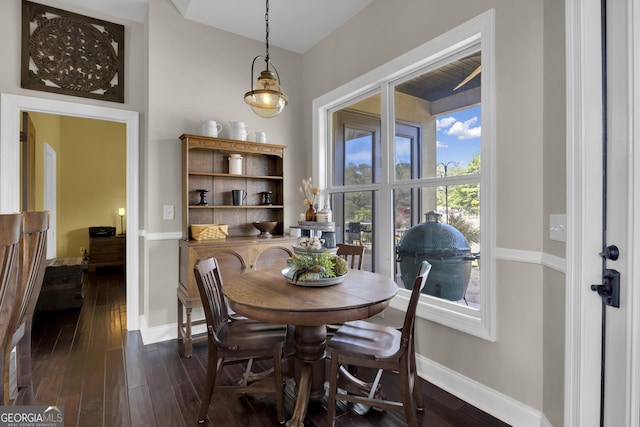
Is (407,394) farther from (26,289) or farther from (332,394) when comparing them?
(26,289)

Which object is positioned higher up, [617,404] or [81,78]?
[81,78]

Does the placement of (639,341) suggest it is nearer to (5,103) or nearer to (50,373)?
(50,373)

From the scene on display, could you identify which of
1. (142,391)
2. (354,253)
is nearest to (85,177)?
(142,391)

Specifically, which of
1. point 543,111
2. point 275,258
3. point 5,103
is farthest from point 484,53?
point 5,103

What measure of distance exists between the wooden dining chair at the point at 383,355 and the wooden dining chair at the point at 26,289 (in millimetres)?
1560

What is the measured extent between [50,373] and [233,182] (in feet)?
7.33

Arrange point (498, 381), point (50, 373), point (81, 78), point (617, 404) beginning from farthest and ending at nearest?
point (81, 78) → point (50, 373) → point (498, 381) → point (617, 404)

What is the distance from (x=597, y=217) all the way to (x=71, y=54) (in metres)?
4.26

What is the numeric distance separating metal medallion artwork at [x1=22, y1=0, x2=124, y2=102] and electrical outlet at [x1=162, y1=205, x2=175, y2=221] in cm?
122

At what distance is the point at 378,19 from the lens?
2.90 metres

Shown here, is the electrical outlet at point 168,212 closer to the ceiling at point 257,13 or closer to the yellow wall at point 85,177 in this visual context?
the ceiling at point 257,13

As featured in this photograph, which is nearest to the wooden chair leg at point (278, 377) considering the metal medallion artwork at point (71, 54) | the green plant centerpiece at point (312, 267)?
the green plant centerpiece at point (312, 267)

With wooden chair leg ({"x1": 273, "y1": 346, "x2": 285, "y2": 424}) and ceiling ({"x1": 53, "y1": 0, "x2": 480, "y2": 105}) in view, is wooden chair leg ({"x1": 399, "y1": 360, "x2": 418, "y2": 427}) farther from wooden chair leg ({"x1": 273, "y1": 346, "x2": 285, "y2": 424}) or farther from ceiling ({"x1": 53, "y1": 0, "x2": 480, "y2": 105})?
ceiling ({"x1": 53, "y1": 0, "x2": 480, "y2": 105})

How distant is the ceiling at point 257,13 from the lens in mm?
3057
